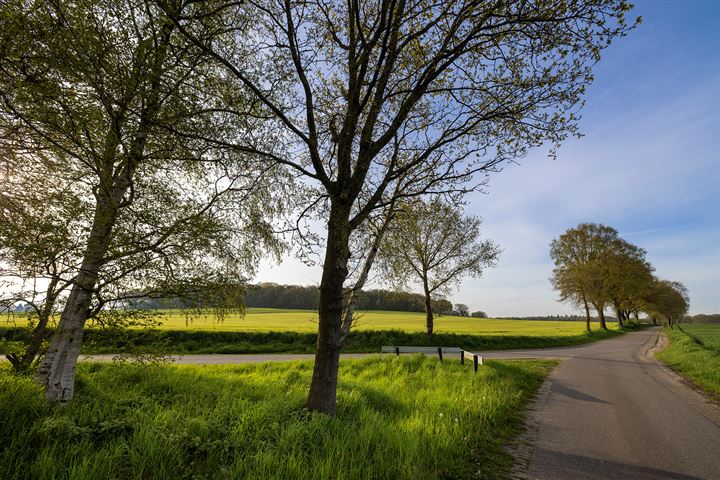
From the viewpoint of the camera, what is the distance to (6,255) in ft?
18.1

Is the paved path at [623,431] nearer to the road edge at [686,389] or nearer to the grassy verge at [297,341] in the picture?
the road edge at [686,389]

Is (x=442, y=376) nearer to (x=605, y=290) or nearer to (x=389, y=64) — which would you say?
(x=389, y=64)

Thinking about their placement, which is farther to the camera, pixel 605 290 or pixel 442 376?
pixel 605 290

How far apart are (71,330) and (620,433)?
441 inches

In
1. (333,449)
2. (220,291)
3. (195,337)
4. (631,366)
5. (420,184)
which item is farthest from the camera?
(195,337)

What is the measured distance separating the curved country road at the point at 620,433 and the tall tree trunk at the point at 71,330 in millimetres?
8058

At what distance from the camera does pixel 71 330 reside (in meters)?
6.48

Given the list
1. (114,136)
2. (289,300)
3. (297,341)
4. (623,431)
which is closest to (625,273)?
(297,341)

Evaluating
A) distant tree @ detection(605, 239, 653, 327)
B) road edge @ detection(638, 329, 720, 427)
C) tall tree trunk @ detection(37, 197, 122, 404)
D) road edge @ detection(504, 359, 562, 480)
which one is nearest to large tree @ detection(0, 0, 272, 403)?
tall tree trunk @ detection(37, 197, 122, 404)

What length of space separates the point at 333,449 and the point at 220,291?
3.89 metres

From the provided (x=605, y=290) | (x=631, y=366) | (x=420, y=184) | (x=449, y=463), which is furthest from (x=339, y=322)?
(x=605, y=290)

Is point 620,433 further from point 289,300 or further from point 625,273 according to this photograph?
point 289,300

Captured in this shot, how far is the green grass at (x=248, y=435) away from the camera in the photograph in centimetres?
396

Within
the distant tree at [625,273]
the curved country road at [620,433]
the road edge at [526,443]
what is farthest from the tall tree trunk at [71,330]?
the distant tree at [625,273]
